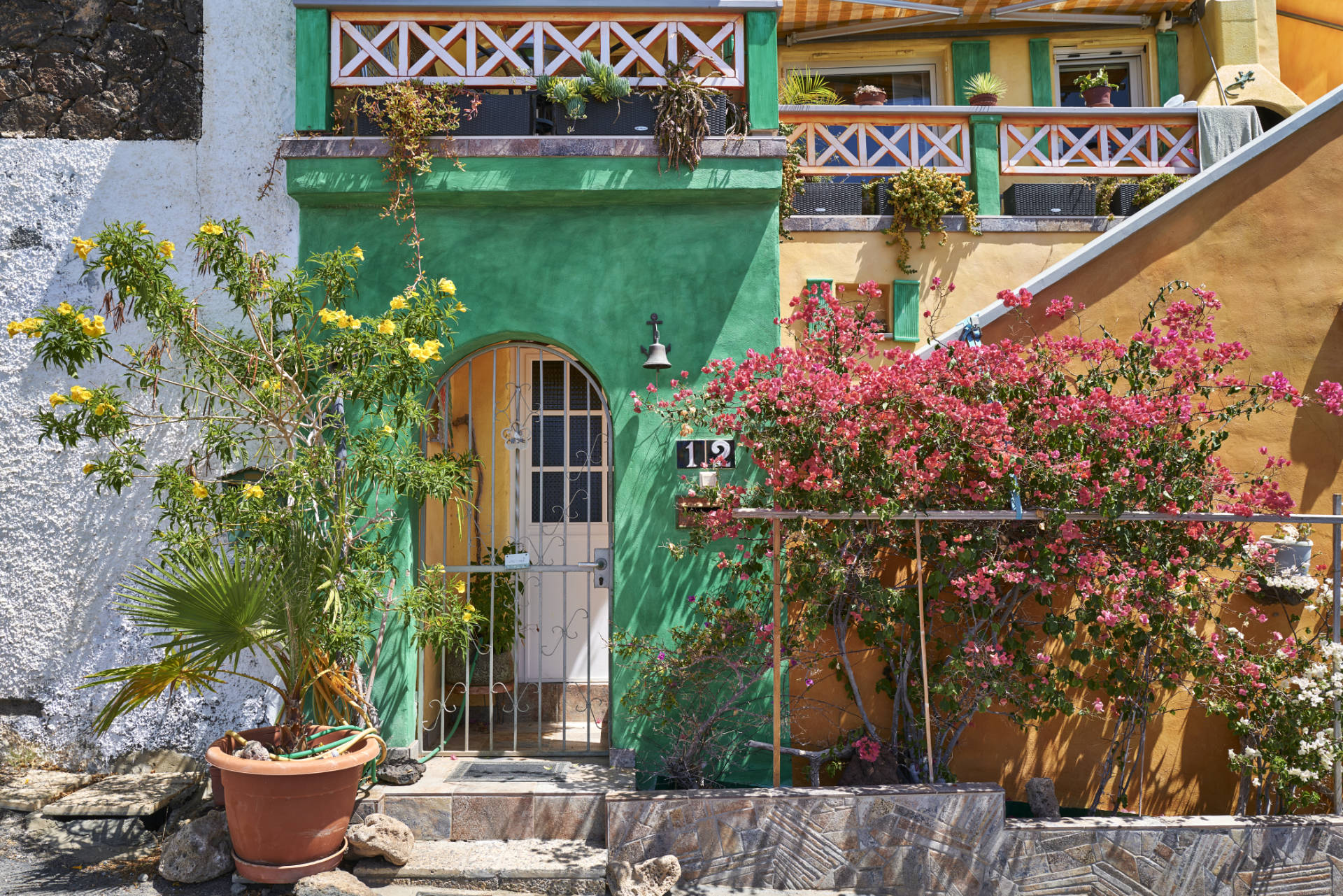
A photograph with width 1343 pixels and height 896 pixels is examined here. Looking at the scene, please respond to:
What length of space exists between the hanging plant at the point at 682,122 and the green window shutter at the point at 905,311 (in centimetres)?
244

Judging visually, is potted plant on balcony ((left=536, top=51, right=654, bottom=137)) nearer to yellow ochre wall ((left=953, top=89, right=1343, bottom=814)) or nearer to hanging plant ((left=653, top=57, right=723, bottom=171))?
hanging plant ((left=653, top=57, right=723, bottom=171))

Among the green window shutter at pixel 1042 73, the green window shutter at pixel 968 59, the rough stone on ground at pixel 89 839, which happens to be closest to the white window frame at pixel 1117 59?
the green window shutter at pixel 1042 73

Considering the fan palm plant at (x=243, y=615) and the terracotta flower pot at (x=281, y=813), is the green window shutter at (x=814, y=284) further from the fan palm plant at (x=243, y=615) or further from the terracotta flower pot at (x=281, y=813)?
the terracotta flower pot at (x=281, y=813)

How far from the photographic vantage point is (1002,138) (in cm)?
784

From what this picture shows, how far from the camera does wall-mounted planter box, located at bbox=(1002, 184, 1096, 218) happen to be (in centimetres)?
755

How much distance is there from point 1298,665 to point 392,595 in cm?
516

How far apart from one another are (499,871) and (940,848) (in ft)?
7.20

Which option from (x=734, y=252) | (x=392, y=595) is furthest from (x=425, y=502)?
(x=734, y=252)

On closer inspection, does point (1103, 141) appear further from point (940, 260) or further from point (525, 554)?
point (525, 554)

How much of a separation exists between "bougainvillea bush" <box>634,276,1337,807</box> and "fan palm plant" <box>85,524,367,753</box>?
2.07 m

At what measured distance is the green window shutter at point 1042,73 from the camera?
10055mm

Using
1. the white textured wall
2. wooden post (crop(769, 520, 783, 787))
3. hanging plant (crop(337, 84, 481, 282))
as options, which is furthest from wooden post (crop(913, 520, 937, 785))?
the white textured wall

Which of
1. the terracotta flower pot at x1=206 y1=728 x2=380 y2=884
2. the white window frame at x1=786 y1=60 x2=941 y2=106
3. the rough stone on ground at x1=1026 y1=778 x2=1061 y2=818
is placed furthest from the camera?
the white window frame at x1=786 y1=60 x2=941 y2=106

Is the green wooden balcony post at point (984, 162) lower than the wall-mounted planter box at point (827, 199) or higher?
higher
